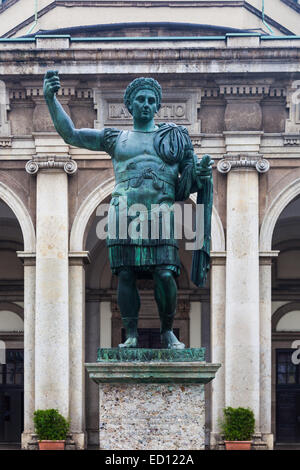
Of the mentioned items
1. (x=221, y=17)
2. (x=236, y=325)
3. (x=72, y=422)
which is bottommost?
Result: (x=72, y=422)

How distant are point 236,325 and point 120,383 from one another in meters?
13.3

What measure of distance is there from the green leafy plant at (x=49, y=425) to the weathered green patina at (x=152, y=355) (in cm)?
1277

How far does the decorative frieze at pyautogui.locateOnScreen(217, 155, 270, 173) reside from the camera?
22859 millimetres

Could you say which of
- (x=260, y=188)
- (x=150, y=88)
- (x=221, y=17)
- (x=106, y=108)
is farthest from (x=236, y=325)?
(x=150, y=88)

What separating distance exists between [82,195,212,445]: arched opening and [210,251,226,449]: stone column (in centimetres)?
435

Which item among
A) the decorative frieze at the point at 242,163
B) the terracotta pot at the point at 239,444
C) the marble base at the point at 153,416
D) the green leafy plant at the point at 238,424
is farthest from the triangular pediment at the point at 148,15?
the marble base at the point at 153,416

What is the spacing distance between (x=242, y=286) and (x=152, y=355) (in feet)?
43.7

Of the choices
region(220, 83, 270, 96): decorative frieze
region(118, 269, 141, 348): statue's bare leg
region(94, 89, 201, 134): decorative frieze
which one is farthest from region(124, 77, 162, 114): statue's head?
region(220, 83, 270, 96): decorative frieze

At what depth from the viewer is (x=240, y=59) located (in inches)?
896

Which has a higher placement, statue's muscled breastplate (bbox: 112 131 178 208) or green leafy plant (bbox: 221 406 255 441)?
statue's muscled breastplate (bbox: 112 131 178 208)

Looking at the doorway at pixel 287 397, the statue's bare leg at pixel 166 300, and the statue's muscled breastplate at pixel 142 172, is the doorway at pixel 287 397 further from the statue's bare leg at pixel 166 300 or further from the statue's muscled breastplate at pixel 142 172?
the statue's muscled breastplate at pixel 142 172

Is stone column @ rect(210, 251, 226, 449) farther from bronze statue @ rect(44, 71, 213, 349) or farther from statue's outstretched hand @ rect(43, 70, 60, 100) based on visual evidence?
statue's outstretched hand @ rect(43, 70, 60, 100)

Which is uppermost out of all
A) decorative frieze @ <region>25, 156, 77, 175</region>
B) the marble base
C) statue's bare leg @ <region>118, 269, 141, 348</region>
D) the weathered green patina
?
decorative frieze @ <region>25, 156, 77, 175</region>
